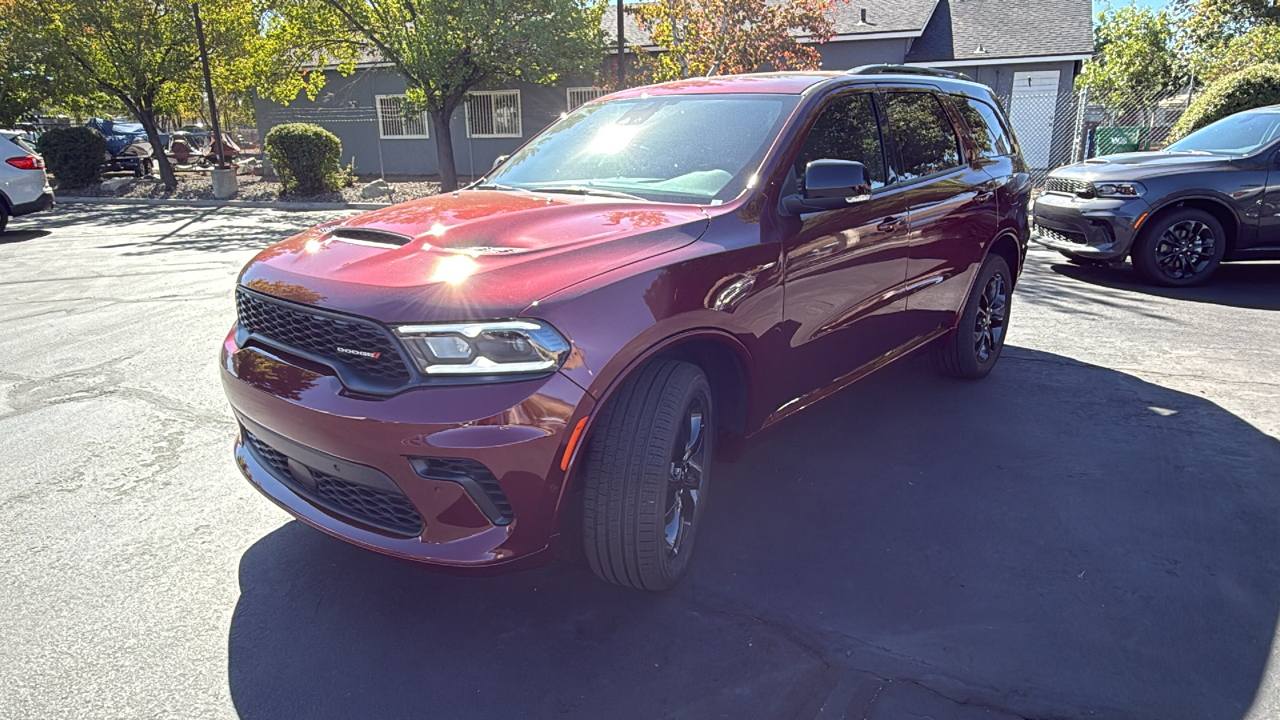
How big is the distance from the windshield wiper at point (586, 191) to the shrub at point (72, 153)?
72.9 ft

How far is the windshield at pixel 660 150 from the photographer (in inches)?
133

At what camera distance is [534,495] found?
2.41 m

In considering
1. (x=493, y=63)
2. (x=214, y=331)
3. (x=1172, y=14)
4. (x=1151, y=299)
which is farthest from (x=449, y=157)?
(x=1172, y=14)

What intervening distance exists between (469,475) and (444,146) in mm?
18697

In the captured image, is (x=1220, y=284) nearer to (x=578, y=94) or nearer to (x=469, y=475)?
(x=469, y=475)

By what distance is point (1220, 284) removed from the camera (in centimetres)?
847

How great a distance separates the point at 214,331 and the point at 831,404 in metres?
4.84

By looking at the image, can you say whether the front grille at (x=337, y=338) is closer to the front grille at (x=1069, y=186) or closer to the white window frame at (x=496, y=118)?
the front grille at (x=1069, y=186)

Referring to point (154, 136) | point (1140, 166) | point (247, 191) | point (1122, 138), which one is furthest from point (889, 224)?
point (154, 136)

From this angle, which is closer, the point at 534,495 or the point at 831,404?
the point at 534,495

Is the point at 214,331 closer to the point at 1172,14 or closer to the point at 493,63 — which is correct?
the point at 493,63

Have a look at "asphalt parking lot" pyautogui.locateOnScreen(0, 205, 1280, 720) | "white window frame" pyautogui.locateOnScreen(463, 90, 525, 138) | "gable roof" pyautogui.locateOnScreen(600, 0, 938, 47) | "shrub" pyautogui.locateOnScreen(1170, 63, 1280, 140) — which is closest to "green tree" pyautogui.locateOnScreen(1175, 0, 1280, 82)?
"gable roof" pyautogui.locateOnScreen(600, 0, 938, 47)

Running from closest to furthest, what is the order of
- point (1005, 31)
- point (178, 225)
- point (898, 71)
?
point (898, 71), point (178, 225), point (1005, 31)

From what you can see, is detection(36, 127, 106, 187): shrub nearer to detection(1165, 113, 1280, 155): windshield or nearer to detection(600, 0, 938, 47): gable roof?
detection(600, 0, 938, 47): gable roof
